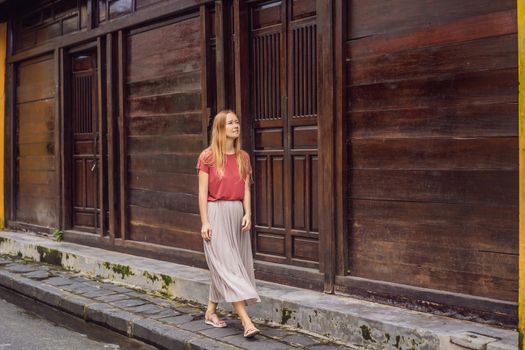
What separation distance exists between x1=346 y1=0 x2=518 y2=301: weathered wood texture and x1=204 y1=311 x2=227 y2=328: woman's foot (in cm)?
122

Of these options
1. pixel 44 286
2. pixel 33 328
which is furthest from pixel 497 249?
pixel 44 286

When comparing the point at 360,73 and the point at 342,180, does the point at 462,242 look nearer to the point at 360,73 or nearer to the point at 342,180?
the point at 342,180

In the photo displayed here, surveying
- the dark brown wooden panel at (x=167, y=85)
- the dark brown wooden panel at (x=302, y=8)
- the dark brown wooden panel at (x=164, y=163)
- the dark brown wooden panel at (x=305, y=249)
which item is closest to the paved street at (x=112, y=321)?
the dark brown wooden panel at (x=305, y=249)

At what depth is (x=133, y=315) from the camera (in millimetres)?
6566

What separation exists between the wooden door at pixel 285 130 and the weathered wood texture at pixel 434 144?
547 mm

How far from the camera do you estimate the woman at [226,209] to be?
224 inches

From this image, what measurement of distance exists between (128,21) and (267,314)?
14.8 ft

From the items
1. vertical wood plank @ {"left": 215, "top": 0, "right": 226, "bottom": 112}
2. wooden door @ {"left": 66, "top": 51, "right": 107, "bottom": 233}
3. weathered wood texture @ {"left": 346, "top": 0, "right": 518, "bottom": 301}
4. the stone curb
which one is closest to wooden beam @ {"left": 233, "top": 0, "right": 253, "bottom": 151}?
vertical wood plank @ {"left": 215, "top": 0, "right": 226, "bottom": 112}

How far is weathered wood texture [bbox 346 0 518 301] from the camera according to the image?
16.1 ft

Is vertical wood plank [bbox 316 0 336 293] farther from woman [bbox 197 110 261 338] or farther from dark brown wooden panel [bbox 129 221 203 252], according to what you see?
dark brown wooden panel [bbox 129 221 203 252]

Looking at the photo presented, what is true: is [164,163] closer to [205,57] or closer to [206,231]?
[205,57]

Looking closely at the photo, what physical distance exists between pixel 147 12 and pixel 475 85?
474 cm

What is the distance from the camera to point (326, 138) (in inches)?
243

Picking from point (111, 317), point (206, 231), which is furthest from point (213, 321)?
point (111, 317)
